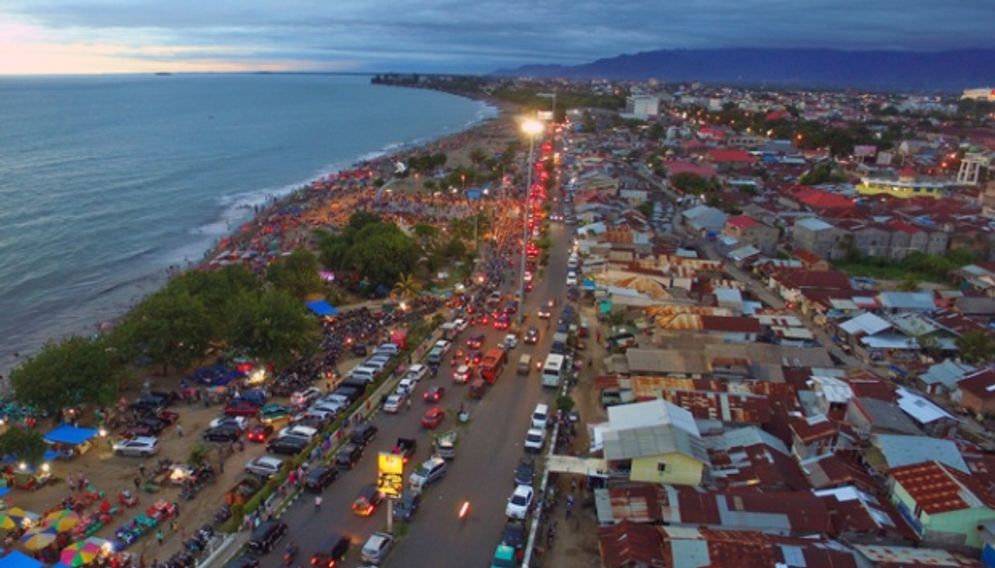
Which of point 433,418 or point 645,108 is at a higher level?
point 645,108

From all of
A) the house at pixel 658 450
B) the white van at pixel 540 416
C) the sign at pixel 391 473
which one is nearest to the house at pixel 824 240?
the white van at pixel 540 416

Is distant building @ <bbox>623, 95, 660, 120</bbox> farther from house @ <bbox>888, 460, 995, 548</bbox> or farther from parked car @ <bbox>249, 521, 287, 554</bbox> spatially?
parked car @ <bbox>249, 521, 287, 554</bbox>

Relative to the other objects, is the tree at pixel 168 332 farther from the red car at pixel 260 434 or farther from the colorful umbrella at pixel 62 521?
the colorful umbrella at pixel 62 521

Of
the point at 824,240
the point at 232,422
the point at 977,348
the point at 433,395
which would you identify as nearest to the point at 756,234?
the point at 824,240

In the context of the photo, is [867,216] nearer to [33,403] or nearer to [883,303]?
[883,303]

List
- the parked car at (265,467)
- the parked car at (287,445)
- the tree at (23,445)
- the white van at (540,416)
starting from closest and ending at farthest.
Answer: the tree at (23,445), the parked car at (265,467), the parked car at (287,445), the white van at (540,416)

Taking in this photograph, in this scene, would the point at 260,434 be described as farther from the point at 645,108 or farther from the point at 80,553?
the point at 645,108
